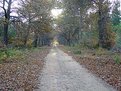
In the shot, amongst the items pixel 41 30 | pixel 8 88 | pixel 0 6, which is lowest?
pixel 8 88

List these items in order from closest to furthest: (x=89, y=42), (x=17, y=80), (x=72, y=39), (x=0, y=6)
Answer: (x=17, y=80) < (x=0, y=6) < (x=89, y=42) < (x=72, y=39)

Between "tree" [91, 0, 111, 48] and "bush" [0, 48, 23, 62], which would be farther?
"tree" [91, 0, 111, 48]

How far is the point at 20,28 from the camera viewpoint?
3697 centimetres

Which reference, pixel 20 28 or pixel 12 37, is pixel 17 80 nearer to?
pixel 20 28

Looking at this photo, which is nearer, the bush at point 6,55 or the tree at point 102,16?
the bush at point 6,55

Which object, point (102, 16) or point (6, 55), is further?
point (102, 16)

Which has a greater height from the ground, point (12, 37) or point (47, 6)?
point (47, 6)

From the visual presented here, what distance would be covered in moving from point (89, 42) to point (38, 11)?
13.4 m

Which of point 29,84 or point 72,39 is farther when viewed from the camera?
point 72,39

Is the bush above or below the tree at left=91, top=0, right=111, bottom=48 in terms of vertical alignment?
below

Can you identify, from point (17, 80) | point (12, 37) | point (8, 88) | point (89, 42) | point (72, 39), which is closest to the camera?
point (8, 88)

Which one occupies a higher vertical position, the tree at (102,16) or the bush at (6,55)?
the tree at (102,16)

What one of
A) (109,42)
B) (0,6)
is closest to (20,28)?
(0,6)

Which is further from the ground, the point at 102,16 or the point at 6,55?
the point at 102,16
